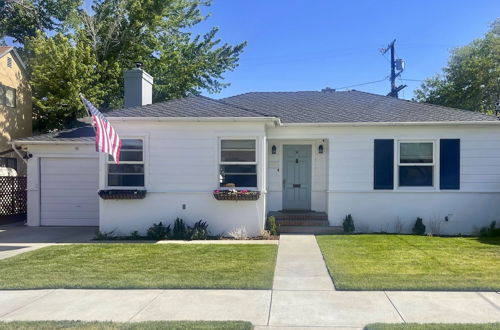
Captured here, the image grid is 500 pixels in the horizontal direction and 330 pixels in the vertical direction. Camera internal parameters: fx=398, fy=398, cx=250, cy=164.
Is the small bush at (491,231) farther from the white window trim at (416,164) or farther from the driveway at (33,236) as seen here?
the driveway at (33,236)

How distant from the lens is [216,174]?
10.8 m

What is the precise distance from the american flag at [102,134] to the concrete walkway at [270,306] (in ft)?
11.6

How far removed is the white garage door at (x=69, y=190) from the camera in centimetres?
1299

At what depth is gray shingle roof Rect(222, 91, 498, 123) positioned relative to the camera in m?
11.7

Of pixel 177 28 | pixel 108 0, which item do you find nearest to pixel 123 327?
pixel 108 0

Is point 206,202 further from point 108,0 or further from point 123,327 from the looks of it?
point 108,0

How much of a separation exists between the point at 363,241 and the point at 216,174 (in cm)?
417

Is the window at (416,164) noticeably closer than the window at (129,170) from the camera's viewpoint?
No

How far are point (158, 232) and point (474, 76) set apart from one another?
2087 cm

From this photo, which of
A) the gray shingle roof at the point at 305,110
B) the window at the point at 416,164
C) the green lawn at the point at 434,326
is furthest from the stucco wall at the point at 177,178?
the green lawn at the point at 434,326

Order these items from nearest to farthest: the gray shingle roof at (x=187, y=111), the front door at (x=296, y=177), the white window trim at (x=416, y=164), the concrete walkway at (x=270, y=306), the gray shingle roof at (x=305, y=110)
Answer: the concrete walkway at (x=270, y=306), the gray shingle roof at (x=187, y=111), the gray shingle roof at (x=305, y=110), the white window trim at (x=416, y=164), the front door at (x=296, y=177)

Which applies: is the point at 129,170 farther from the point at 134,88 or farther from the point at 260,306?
the point at 260,306

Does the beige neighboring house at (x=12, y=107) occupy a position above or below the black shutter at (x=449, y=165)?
above

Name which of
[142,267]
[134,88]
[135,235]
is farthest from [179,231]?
[134,88]
